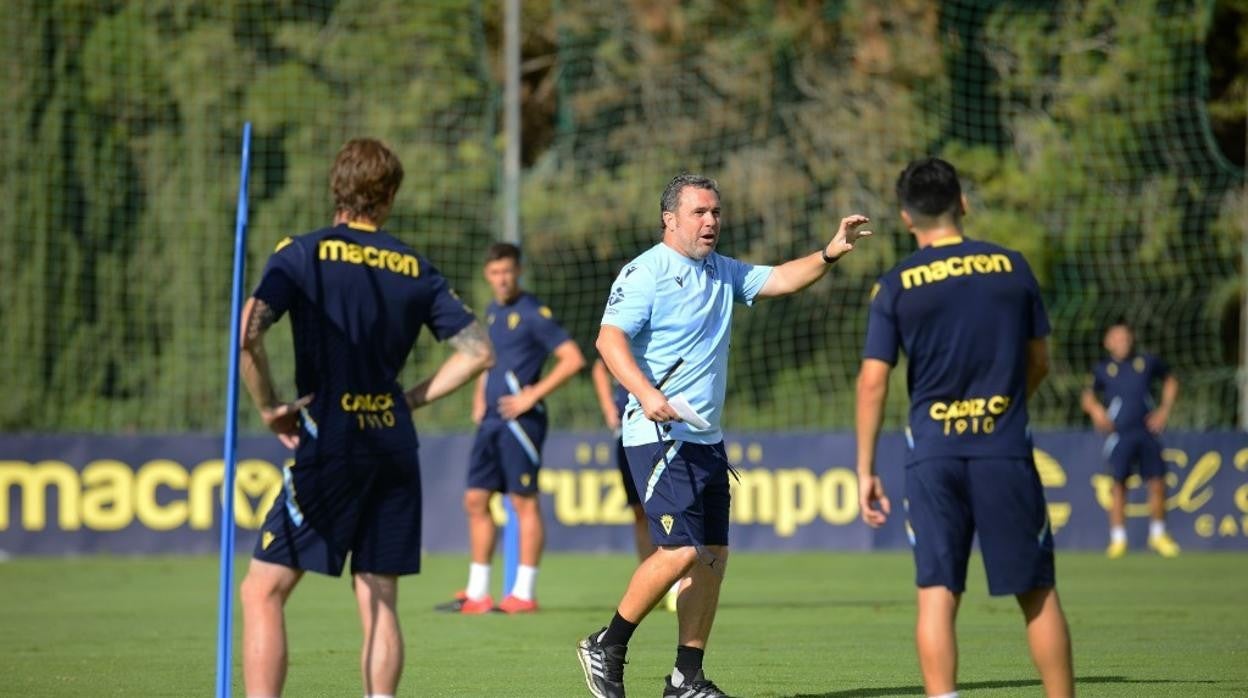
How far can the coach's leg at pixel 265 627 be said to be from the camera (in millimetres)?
6188

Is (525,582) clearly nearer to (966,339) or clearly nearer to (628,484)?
(628,484)

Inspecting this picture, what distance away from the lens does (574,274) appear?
84.9 feet

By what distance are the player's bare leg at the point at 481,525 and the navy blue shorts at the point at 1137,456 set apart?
8557 mm

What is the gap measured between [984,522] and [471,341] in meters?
1.85

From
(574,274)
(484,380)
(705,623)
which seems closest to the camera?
(705,623)

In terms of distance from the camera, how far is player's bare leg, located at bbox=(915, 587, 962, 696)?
6.49 metres

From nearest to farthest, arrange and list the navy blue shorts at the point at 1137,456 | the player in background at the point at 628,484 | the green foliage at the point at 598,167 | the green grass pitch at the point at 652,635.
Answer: the green grass pitch at the point at 652,635, the player in background at the point at 628,484, the navy blue shorts at the point at 1137,456, the green foliage at the point at 598,167

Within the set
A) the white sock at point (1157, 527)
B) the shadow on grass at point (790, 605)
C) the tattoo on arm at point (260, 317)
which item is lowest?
the white sock at point (1157, 527)

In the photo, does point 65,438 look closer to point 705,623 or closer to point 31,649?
point 31,649

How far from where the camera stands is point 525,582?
12.7 meters

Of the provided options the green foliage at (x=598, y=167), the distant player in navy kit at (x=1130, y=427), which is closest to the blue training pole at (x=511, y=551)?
the distant player in navy kit at (x=1130, y=427)

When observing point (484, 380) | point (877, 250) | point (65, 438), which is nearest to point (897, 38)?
point (877, 250)

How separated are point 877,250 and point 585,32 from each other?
547 centimetres

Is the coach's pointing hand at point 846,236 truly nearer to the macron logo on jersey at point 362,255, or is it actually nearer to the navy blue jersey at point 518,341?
the macron logo on jersey at point 362,255
